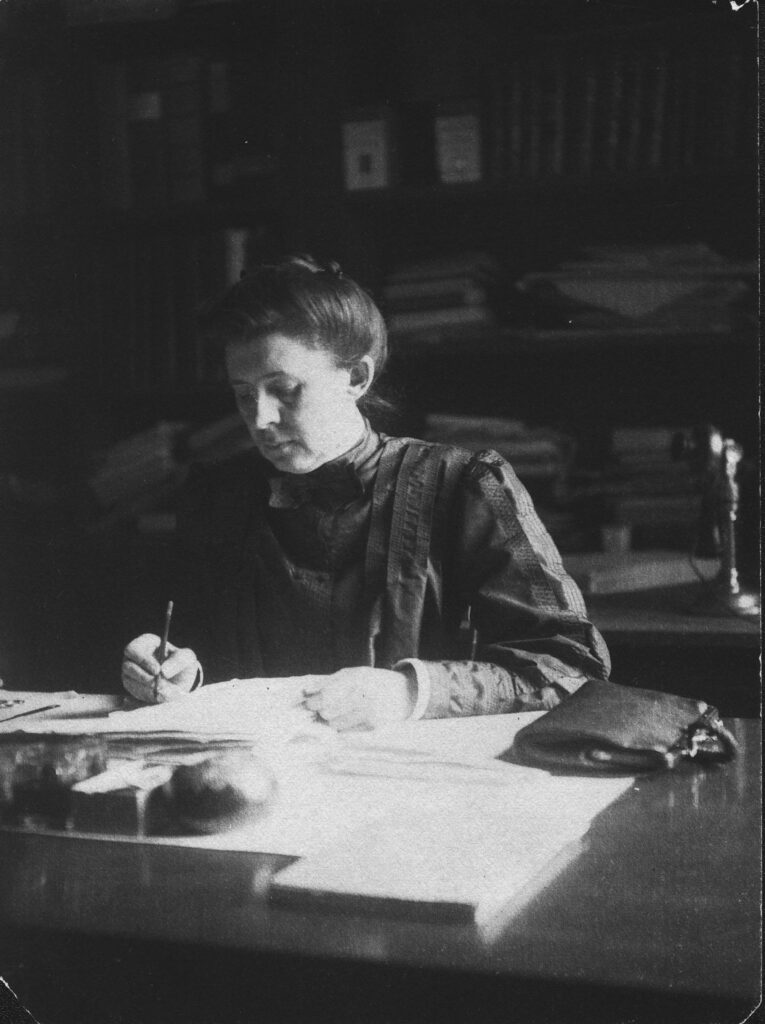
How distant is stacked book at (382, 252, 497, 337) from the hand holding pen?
45 cm

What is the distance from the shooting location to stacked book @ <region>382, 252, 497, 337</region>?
1259mm

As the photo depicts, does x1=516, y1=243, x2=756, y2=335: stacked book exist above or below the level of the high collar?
above

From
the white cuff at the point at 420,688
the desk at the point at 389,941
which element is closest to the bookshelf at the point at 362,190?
the white cuff at the point at 420,688

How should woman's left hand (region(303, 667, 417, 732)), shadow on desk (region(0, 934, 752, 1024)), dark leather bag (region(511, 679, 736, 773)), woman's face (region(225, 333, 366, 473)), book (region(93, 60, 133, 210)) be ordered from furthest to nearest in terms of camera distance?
book (region(93, 60, 133, 210)), woman's face (region(225, 333, 366, 473)), woman's left hand (region(303, 667, 417, 732)), dark leather bag (region(511, 679, 736, 773)), shadow on desk (region(0, 934, 752, 1024))

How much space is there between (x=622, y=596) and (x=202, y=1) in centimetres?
88

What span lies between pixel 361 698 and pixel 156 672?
276 mm

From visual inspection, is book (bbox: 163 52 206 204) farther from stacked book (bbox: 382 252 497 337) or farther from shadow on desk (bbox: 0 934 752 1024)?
shadow on desk (bbox: 0 934 752 1024)

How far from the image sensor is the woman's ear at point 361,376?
1217mm

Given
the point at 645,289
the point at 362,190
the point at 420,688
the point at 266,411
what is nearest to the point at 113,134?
the point at 362,190

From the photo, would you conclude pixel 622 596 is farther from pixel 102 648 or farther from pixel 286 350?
pixel 102 648

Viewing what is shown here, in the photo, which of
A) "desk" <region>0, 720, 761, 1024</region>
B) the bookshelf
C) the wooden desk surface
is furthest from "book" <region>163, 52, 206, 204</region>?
"desk" <region>0, 720, 761, 1024</region>

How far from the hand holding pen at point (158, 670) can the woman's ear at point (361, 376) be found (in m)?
0.36

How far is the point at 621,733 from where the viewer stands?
3.09 ft

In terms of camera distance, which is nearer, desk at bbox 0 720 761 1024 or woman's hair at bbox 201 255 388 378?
desk at bbox 0 720 761 1024
